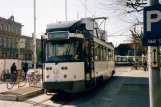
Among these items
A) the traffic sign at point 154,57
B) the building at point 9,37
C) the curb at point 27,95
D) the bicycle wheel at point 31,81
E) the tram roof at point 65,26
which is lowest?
the curb at point 27,95

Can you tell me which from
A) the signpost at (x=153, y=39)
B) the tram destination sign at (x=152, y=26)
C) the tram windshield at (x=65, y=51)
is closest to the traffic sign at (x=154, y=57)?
the signpost at (x=153, y=39)

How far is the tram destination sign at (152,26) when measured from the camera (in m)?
5.04

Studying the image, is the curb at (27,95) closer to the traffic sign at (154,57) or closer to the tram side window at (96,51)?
the tram side window at (96,51)

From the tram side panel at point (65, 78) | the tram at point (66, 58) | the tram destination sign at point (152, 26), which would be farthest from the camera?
the tram at point (66, 58)

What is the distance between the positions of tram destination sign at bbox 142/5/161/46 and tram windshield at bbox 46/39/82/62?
6757 millimetres

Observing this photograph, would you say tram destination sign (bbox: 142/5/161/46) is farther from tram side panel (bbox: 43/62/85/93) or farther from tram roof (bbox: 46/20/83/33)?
tram roof (bbox: 46/20/83/33)

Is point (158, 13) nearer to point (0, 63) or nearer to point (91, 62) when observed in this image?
point (91, 62)

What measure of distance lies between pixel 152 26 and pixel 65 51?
6.95 m

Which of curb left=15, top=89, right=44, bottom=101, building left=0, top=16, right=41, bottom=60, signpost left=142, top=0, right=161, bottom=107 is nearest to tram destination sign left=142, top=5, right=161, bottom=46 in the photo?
signpost left=142, top=0, right=161, bottom=107

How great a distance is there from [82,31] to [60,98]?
3.50m

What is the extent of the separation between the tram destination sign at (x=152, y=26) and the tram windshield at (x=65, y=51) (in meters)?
6.76

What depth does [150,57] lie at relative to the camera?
5137mm

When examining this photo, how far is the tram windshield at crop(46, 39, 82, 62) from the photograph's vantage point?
11632mm

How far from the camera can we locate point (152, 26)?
199 inches
